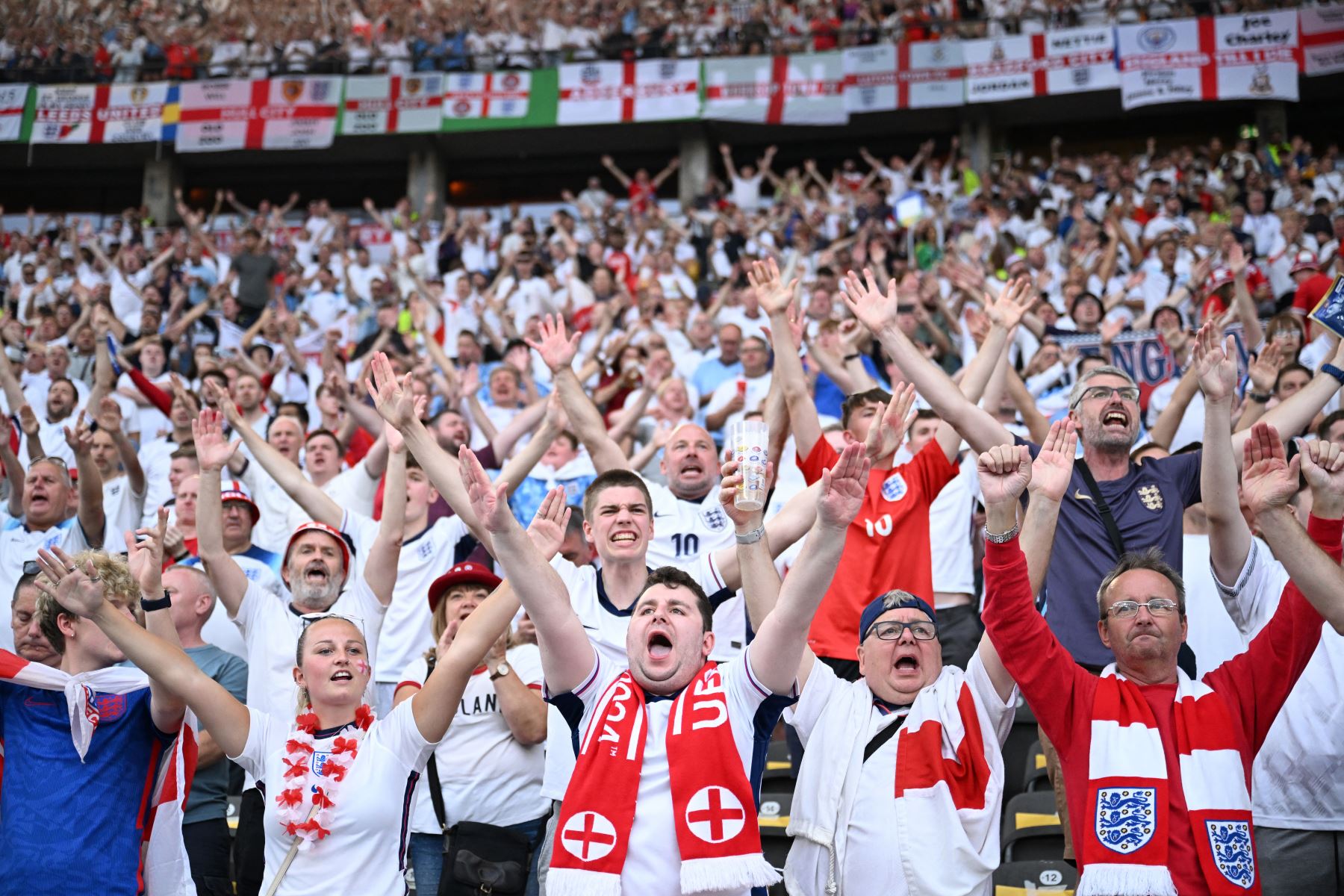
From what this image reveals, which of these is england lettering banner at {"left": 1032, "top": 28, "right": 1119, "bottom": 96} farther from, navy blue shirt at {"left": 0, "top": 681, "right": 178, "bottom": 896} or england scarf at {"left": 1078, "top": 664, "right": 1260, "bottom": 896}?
navy blue shirt at {"left": 0, "top": 681, "right": 178, "bottom": 896}

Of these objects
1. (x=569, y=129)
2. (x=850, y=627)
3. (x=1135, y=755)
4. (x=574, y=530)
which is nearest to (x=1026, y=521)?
(x=1135, y=755)

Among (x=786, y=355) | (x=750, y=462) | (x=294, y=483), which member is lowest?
(x=750, y=462)

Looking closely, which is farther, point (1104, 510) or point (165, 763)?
point (1104, 510)

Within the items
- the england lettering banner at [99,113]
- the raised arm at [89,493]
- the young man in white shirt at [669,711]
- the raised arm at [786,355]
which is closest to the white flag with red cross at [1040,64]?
the england lettering banner at [99,113]

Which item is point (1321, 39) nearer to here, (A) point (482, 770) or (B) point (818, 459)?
(B) point (818, 459)

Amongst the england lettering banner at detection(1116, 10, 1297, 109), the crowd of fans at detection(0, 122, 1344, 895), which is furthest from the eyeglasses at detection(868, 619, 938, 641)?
the england lettering banner at detection(1116, 10, 1297, 109)

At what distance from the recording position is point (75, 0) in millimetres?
20297

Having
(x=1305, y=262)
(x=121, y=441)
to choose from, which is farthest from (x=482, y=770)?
(x=1305, y=262)

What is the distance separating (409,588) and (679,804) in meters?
2.70

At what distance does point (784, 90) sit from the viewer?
54.3ft

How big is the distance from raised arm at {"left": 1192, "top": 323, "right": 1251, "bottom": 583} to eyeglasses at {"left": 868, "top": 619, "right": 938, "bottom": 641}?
3.14 feet

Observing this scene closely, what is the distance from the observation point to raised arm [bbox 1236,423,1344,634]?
10.4 feet

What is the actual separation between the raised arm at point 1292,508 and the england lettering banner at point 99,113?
17576 millimetres

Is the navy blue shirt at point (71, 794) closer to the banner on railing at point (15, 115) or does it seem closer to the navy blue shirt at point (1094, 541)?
the navy blue shirt at point (1094, 541)
